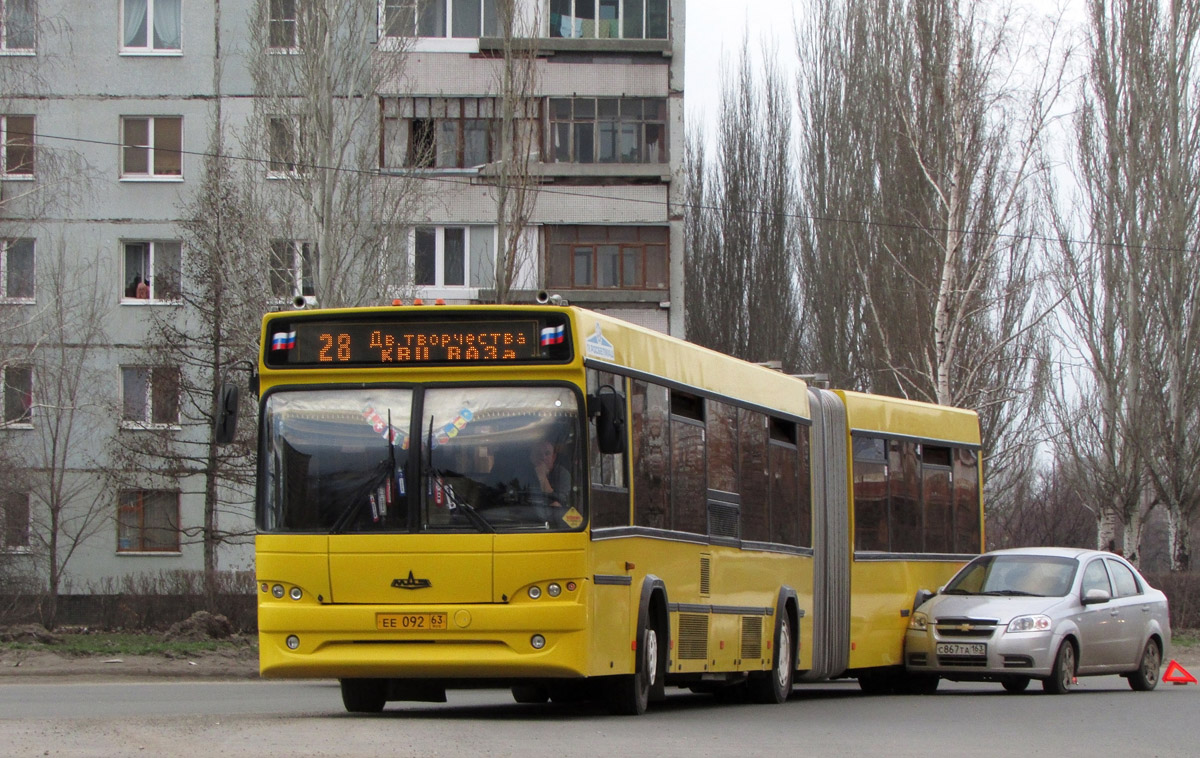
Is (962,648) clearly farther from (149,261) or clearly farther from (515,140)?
(149,261)

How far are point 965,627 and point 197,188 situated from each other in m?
26.6

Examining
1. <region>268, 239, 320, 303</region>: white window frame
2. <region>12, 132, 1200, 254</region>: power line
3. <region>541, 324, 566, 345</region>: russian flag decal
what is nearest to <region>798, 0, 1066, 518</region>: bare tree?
<region>12, 132, 1200, 254</region>: power line

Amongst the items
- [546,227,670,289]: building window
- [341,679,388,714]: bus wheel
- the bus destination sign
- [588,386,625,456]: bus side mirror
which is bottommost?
[341,679,388,714]: bus wheel

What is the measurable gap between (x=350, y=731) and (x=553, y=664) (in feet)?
4.85

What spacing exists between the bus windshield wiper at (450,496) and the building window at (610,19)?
30.4 m

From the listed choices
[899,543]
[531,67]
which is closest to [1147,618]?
[899,543]

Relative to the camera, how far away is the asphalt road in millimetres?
9859

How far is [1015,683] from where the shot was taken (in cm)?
1923

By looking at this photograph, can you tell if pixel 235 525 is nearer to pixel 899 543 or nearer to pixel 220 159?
pixel 220 159

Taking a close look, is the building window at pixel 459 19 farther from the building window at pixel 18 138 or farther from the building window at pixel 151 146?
the building window at pixel 18 138

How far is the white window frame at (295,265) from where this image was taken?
1285 inches

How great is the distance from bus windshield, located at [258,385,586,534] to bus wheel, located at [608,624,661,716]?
64.3 inches

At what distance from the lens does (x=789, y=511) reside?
55.7ft

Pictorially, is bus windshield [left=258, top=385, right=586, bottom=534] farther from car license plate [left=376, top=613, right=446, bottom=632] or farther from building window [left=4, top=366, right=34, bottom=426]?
building window [left=4, top=366, right=34, bottom=426]
